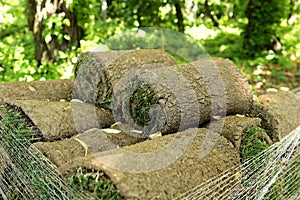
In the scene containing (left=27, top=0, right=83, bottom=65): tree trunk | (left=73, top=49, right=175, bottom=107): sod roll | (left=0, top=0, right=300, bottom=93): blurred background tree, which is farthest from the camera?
(left=0, top=0, right=300, bottom=93): blurred background tree

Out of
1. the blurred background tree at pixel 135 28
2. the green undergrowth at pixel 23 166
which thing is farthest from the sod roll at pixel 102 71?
the blurred background tree at pixel 135 28

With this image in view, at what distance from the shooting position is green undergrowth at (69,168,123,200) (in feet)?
6.64

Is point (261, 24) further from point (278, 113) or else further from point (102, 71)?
point (102, 71)

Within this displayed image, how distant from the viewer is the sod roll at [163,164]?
2.04 metres

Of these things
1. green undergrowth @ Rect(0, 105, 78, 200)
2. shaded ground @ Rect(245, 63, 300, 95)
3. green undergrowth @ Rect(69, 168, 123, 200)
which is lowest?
shaded ground @ Rect(245, 63, 300, 95)

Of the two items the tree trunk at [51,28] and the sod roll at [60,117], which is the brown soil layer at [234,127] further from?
the tree trunk at [51,28]

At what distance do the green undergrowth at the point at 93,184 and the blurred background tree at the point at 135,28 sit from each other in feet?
10.00

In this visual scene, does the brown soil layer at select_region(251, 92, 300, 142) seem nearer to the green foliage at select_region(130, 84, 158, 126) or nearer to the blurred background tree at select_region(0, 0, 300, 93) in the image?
the green foliage at select_region(130, 84, 158, 126)

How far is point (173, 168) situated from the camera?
227 centimetres

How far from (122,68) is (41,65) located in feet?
8.09

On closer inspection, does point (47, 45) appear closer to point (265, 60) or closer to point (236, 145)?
point (236, 145)

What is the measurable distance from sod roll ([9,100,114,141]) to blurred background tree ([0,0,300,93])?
2009 millimetres

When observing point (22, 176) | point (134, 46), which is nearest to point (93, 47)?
point (134, 46)

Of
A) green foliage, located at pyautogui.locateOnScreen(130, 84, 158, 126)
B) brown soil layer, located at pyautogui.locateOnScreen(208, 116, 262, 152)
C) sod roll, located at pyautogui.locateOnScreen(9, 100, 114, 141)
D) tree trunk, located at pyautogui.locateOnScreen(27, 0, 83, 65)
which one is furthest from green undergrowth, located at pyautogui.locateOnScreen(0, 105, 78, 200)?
tree trunk, located at pyautogui.locateOnScreen(27, 0, 83, 65)
